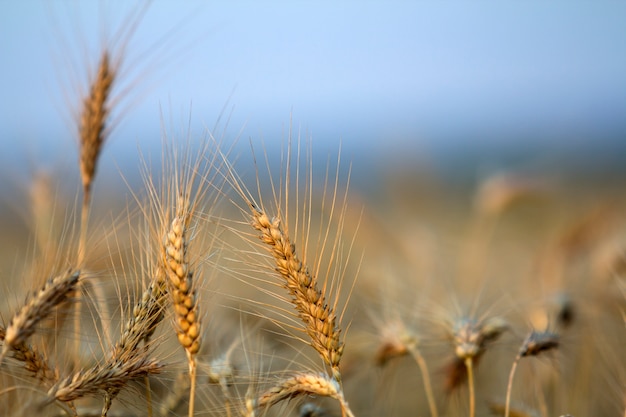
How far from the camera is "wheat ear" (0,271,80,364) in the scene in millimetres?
1328

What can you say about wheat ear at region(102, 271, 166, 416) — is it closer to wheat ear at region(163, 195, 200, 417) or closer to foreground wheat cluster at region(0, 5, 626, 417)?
foreground wheat cluster at region(0, 5, 626, 417)

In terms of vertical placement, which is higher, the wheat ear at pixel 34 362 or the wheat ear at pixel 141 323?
the wheat ear at pixel 141 323

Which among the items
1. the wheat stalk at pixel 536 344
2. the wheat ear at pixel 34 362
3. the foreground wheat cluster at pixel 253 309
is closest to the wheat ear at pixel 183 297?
the foreground wheat cluster at pixel 253 309

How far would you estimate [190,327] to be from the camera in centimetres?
143

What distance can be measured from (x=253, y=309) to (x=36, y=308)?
1167 mm

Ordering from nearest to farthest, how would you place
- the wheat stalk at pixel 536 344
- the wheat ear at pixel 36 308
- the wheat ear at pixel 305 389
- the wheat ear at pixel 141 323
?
the wheat ear at pixel 36 308 → the wheat ear at pixel 305 389 → the wheat ear at pixel 141 323 → the wheat stalk at pixel 536 344

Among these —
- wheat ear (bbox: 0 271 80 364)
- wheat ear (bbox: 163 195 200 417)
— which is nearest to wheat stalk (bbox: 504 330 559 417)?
wheat ear (bbox: 163 195 200 417)

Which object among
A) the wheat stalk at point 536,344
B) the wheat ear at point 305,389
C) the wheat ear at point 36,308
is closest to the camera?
the wheat ear at point 36,308

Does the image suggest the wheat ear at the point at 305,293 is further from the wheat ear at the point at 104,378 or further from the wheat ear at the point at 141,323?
the wheat ear at the point at 104,378

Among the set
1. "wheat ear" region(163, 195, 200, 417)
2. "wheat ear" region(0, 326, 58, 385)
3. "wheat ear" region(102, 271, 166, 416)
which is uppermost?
"wheat ear" region(163, 195, 200, 417)

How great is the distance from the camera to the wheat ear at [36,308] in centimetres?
133

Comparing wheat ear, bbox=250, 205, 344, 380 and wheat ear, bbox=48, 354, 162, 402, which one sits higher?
wheat ear, bbox=250, 205, 344, 380

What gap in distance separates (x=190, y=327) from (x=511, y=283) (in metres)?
4.31

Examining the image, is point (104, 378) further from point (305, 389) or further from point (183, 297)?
point (305, 389)
